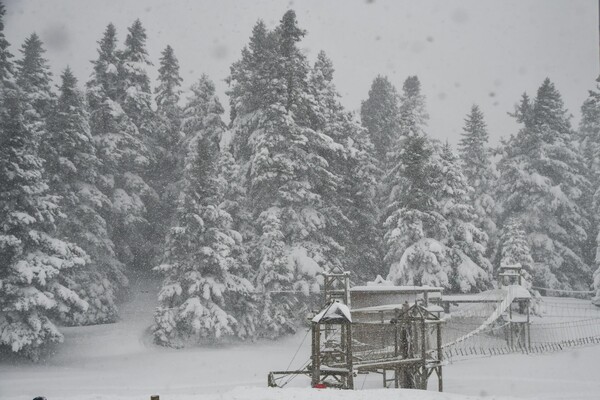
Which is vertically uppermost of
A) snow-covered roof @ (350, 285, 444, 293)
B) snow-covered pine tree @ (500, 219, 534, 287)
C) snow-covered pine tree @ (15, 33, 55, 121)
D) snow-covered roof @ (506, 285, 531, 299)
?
snow-covered pine tree @ (15, 33, 55, 121)

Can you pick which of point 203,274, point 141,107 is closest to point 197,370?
point 203,274

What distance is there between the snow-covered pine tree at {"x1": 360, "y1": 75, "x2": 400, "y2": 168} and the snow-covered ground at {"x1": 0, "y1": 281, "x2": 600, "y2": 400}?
73.9 feet

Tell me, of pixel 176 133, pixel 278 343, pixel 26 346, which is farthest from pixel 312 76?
pixel 26 346

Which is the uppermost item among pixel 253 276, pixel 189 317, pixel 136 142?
pixel 136 142

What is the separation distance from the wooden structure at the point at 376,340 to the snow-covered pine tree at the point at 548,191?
1514 centimetres

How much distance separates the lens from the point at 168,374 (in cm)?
2348

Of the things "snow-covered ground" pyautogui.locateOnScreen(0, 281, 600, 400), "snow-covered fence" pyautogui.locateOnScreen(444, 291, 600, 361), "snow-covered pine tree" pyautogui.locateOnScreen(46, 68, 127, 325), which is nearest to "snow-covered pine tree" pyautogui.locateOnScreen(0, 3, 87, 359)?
"snow-covered ground" pyautogui.locateOnScreen(0, 281, 600, 400)

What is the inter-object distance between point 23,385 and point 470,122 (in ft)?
123

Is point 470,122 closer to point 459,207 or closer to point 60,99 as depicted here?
point 459,207

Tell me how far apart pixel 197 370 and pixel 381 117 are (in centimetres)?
3224

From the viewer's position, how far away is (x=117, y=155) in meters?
33.9

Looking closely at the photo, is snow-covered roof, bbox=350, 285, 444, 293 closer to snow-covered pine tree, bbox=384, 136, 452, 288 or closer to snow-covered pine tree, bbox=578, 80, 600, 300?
snow-covered pine tree, bbox=384, 136, 452, 288

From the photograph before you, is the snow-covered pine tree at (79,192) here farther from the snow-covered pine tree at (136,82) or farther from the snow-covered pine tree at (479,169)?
the snow-covered pine tree at (479,169)

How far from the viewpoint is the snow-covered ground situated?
67.3 feet
